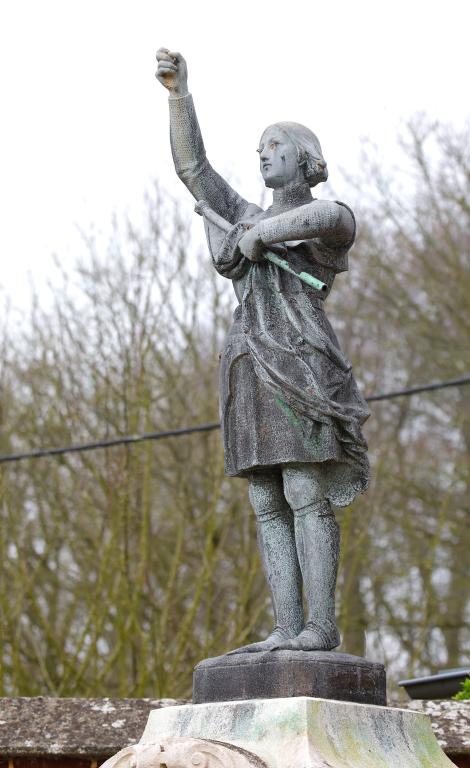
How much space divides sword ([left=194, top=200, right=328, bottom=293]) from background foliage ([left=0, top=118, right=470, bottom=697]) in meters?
6.12

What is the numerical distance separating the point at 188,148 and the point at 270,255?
2.28 feet

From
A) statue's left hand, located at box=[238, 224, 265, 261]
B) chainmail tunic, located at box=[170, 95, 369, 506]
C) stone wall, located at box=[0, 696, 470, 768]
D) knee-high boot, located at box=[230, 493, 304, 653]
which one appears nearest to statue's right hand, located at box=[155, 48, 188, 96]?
chainmail tunic, located at box=[170, 95, 369, 506]

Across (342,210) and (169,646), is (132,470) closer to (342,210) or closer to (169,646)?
(169,646)

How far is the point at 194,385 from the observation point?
14766mm

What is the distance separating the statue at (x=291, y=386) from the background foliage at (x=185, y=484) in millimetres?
6217

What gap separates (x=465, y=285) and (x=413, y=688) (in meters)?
12.2

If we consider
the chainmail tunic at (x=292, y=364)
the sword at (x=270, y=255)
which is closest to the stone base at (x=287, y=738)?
the chainmail tunic at (x=292, y=364)

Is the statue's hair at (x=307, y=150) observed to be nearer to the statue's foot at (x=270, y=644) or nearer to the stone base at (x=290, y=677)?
the statue's foot at (x=270, y=644)

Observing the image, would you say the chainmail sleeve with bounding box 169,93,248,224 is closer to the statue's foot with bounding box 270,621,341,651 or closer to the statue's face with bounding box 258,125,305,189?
the statue's face with bounding box 258,125,305,189

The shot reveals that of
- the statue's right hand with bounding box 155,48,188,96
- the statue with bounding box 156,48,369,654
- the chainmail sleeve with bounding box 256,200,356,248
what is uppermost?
the statue's right hand with bounding box 155,48,188,96

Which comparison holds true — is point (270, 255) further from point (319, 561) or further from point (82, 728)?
point (82, 728)

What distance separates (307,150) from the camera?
585cm

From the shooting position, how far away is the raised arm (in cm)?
586

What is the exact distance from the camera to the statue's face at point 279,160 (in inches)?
230
